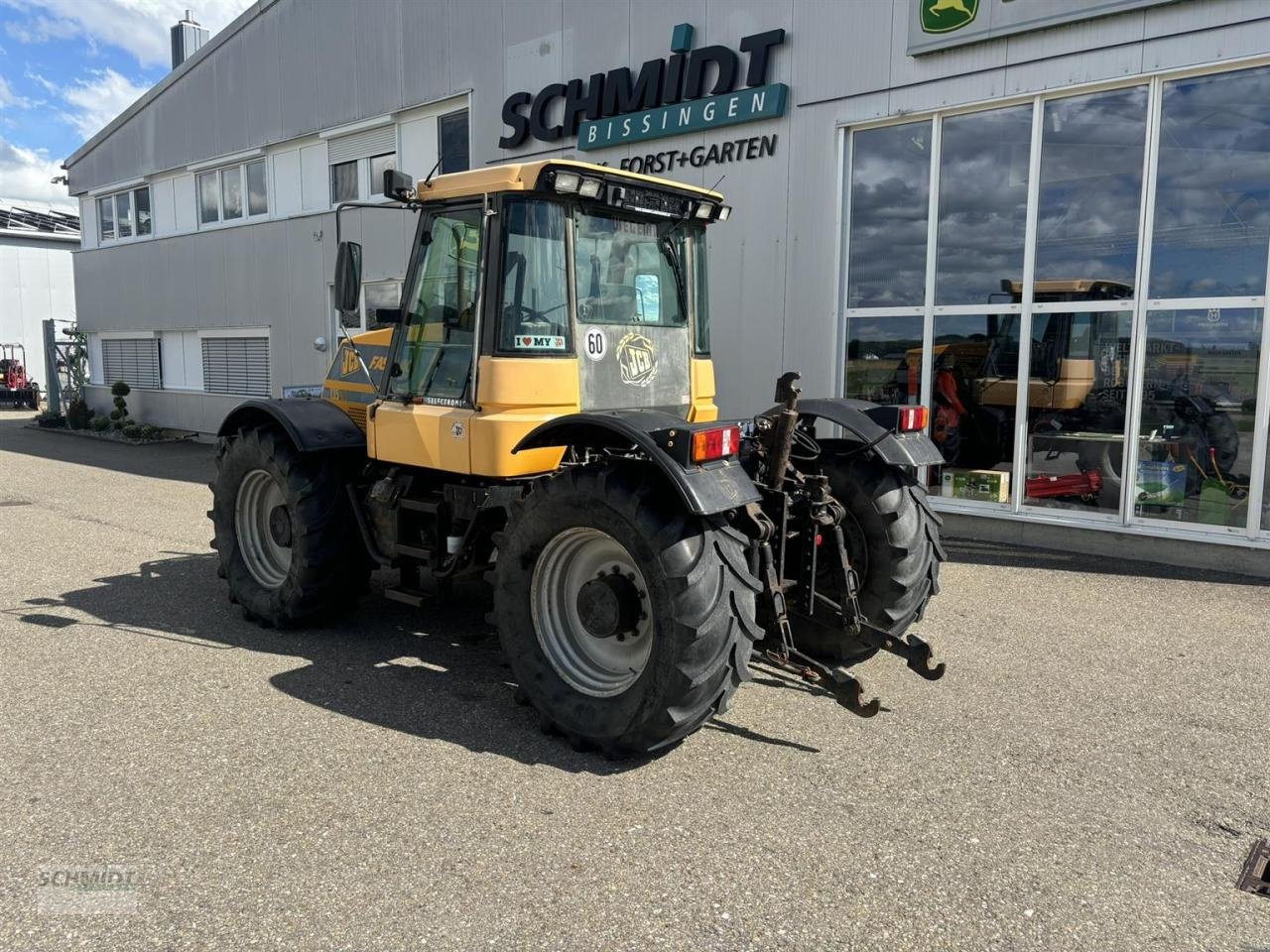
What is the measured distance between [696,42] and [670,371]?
20.7 feet

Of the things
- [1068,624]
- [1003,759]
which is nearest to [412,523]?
[1003,759]

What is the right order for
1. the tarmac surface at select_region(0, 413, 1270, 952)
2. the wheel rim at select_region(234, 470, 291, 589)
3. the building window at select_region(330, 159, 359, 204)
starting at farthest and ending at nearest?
the building window at select_region(330, 159, 359, 204)
the wheel rim at select_region(234, 470, 291, 589)
the tarmac surface at select_region(0, 413, 1270, 952)

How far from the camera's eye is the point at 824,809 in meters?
3.60

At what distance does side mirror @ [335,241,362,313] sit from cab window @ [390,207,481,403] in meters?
0.36

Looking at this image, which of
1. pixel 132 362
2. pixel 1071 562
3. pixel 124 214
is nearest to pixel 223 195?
pixel 124 214

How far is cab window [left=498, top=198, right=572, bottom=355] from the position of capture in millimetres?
4621

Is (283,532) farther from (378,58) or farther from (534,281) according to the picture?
(378,58)

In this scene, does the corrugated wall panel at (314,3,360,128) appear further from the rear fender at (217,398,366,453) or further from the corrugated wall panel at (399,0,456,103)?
the rear fender at (217,398,366,453)

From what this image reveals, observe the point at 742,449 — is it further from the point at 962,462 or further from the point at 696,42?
the point at 696,42

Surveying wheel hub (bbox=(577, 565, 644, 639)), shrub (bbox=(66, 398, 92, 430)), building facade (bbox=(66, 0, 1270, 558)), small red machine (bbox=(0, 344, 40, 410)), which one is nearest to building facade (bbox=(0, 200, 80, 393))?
small red machine (bbox=(0, 344, 40, 410))

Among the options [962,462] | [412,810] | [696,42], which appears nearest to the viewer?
[412,810]

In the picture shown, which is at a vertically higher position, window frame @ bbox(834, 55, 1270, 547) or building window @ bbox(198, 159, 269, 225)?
building window @ bbox(198, 159, 269, 225)

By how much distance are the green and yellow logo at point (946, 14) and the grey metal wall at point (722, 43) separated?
0.81 ft

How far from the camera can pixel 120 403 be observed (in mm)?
19891
